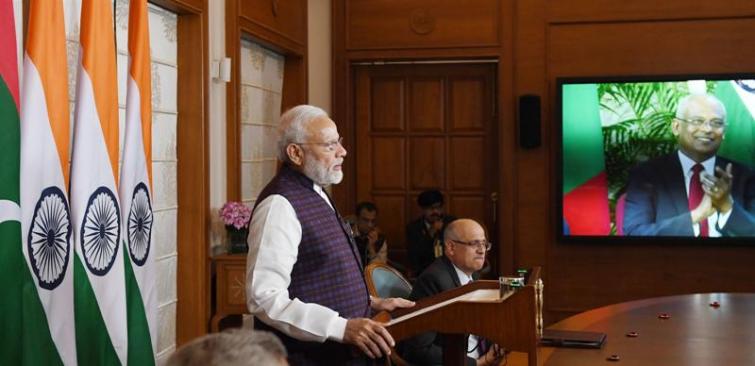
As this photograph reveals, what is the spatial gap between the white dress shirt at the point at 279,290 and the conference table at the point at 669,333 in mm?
910

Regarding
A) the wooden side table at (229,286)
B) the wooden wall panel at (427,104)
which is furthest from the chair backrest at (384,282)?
the wooden wall panel at (427,104)

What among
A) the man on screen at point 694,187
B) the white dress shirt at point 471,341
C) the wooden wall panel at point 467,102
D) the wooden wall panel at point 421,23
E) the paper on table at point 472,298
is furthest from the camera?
the wooden wall panel at point 467,102

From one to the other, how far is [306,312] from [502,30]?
4.91 metres

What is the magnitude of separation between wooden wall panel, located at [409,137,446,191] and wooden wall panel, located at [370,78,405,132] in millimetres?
194

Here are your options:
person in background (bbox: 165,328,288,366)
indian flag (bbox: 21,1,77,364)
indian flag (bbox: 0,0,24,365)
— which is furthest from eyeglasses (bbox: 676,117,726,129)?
person in background (bbox: 165,328,288,366)

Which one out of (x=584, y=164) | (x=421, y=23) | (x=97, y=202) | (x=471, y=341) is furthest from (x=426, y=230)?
(x=97, y=202)

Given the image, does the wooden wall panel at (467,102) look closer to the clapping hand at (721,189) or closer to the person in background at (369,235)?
the person in background at (369,235)

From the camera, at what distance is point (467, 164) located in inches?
295

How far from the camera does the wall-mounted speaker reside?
7125 mm

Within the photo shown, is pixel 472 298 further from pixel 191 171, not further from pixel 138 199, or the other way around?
pixel 191 171

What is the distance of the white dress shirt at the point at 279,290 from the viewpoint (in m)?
2.69

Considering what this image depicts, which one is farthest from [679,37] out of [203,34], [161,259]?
[161,259]

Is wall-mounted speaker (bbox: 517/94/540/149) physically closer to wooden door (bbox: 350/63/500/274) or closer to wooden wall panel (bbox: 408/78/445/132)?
wooden door (bbox: 350/63/500/274)

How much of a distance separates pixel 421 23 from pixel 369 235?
1672 mm
